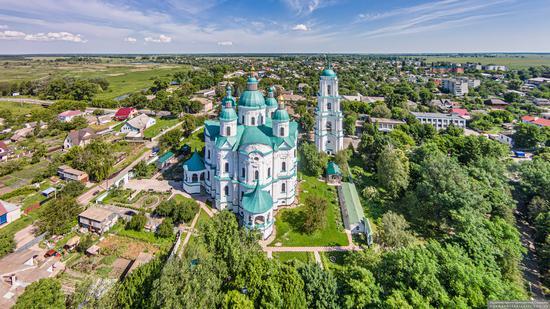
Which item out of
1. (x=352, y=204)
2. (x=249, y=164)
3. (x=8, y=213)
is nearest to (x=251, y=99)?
(x=249, y=164)

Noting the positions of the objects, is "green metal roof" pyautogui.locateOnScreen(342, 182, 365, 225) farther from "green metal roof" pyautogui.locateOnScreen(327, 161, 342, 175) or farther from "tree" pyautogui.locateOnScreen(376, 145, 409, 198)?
"tree" pyautogui.locateOnScreen(376, 145, 409, 198)

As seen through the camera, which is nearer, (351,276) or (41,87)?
(351,276)

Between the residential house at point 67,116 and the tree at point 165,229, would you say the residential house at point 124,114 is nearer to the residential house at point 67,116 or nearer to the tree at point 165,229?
the residential house at point 67,116

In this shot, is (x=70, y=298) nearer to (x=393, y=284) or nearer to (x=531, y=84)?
(x=393, y=284)

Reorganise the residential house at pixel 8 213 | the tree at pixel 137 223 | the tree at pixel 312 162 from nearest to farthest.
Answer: the tree at pixel 137 223 → the residential house at pixel 8 213 → the tree at pixel 312 162

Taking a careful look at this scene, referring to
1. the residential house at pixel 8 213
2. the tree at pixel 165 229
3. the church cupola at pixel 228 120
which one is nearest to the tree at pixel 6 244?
the residential house at pixel 8 213

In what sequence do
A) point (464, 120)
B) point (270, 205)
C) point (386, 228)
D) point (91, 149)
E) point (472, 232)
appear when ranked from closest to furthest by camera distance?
point (472, 232), point (386, 228), point (270, 205), point (91, 149), point (464, 120)

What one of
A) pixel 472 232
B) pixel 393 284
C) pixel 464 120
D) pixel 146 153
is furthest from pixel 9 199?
pixel 464 120

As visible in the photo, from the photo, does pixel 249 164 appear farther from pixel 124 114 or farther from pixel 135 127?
pixel 124 114
